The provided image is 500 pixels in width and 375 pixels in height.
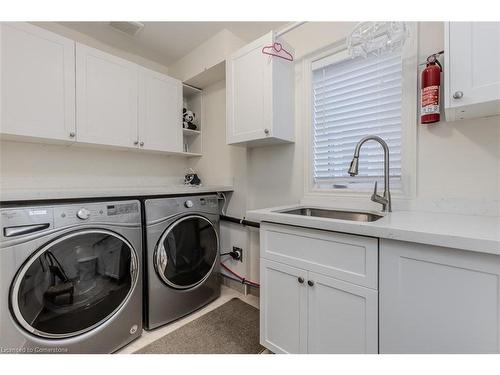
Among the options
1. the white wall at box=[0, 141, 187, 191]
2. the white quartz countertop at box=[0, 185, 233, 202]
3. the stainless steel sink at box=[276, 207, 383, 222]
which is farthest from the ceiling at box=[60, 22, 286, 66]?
the stainless steel sink at box=[276, 207, 383, 222]

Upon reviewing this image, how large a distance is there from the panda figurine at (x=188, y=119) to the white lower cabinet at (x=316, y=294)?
1.67m

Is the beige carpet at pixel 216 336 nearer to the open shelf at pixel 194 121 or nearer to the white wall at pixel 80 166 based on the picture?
the white wall at pixel 80 166

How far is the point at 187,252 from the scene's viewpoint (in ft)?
5.68

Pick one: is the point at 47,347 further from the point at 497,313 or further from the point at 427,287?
the point at 497,313

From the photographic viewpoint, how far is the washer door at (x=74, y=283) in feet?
3.50

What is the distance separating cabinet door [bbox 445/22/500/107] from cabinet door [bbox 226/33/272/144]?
0.96m

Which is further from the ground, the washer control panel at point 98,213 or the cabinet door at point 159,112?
the cabinet door at point 159,112

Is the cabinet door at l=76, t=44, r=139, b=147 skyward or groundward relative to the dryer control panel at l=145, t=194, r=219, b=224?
skyward

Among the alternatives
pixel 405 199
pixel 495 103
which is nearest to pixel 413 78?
pixel 495 103

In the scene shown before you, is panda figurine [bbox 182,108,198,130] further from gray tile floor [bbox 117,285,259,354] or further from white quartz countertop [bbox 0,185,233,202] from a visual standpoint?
gray tile floor [bbox 117,285,259,354]

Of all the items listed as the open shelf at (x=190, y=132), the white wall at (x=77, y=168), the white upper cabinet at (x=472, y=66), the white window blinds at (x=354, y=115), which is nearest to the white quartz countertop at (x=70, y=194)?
the white wall at (x=77, y=168)

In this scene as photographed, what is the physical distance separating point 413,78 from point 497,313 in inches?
47.3

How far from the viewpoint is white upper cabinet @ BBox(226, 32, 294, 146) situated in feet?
5.19

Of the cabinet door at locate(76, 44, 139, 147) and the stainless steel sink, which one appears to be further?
the cabinet door at locate(76, 44, 139, 147)
